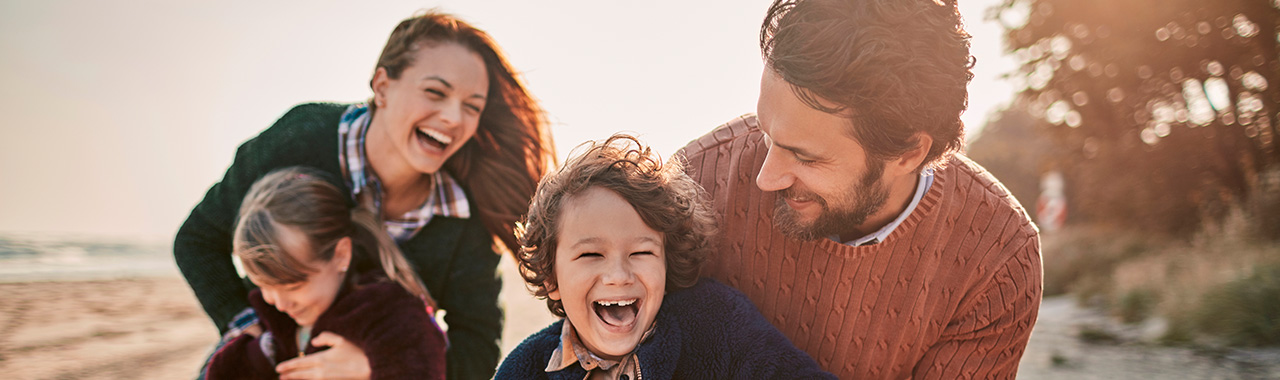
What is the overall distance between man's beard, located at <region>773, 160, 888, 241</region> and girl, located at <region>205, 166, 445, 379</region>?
1.26 metres

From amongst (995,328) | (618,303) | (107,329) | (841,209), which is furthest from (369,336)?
(107,329)

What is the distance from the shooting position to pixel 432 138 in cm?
280

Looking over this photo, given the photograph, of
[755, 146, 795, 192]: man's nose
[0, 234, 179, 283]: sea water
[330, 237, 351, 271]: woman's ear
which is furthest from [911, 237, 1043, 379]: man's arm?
[0, 234, 179, 283]: sea water

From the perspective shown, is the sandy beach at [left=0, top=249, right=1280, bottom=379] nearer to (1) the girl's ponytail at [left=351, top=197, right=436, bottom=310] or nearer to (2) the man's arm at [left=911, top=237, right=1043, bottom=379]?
(1) the girl's ponytail at [left=351, top=197, right=436, bottom=310]

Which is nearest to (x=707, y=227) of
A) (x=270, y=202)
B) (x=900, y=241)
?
(x=900, y=241)

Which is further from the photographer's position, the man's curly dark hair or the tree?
the tree

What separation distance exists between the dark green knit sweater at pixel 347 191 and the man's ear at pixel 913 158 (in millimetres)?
1535

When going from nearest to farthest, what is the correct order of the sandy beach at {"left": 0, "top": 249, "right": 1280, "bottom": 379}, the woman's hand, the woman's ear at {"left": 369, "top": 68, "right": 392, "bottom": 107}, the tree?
the woman's hand → the woman's ear at {"left": 369, "top": 68, "right": 392, "bottom": 107} → the sandy beach at {"left": 0, "top": 249, "right": 1280, "bottom": 379} → the tree

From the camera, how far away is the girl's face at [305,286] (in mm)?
2727

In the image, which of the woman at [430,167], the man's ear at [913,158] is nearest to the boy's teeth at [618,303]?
the man's ear at [913,158]

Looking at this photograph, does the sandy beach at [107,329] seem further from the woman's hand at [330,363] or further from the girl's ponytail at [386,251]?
the woman's hand at [330,363]

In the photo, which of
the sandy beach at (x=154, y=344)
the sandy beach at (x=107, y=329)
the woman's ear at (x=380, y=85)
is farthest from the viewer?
the sandy beach at (x=107, y=329)

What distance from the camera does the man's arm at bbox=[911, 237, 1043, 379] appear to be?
7.63ft

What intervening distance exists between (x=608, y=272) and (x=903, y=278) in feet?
3.16
